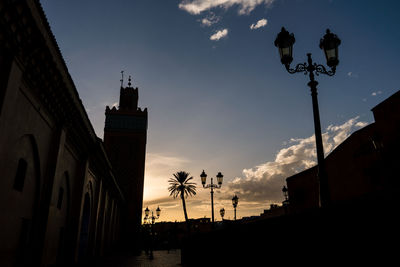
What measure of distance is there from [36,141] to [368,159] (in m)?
16.6

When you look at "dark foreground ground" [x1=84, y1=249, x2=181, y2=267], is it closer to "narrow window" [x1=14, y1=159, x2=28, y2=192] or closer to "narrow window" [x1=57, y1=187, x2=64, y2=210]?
"narrow window" [x1=57, y1=187, x2=64, y2=210]

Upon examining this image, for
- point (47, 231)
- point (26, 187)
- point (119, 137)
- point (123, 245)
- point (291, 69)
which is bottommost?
point (123, 245)

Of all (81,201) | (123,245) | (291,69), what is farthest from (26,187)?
(123,245)

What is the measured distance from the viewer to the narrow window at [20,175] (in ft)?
22.7

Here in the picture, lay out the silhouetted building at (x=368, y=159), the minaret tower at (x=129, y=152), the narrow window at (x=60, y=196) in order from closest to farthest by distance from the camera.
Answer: the narrow window at (x=60, y=196)
the silhouetted building at (x=368, y=159)
the minaret tower at (x=129, y=152)

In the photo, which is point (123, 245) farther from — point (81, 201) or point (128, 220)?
point (81, 201)

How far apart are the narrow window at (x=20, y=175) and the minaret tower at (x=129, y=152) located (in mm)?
31486

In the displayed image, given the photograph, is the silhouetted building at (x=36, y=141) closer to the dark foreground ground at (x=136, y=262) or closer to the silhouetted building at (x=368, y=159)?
the dark foreground ground at (x=136, y=262)

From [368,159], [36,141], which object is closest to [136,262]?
[36,141]

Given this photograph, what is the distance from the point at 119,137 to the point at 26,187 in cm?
3574

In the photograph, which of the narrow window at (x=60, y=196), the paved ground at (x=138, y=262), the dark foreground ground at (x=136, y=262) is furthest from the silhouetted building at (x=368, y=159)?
the narrow window at (x=60, y=196)

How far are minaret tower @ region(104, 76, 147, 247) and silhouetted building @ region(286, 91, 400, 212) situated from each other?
77.0 ft

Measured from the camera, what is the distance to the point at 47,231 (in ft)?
27.7

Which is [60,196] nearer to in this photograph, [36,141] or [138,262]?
[36,141]
